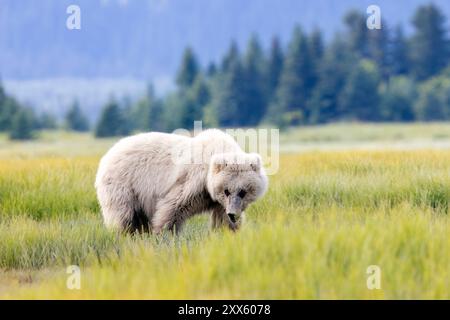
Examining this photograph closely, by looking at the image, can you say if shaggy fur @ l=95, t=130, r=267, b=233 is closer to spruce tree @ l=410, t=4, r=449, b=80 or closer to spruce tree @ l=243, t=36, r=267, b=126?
spruce tree @ l=243, t=36, r=267, b=126

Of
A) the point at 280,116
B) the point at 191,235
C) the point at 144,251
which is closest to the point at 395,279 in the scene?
the point at 144,251

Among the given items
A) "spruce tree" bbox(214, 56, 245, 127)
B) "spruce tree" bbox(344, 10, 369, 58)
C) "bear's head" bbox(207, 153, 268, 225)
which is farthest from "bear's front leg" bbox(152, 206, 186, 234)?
"spruce tree" bbox(344, 10, 369, 58)

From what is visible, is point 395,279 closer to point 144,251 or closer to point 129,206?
point 144,251

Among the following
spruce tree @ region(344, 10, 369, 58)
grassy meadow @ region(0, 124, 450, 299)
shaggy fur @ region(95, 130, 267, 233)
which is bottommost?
grassy meadow @ region(0, 124, 450, 299)

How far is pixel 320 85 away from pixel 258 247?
201 ft

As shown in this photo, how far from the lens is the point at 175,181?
323 inches

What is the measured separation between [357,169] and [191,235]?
13.3ft

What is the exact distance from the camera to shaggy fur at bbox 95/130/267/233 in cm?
750

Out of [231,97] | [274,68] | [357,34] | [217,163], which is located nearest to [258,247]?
[217,163]

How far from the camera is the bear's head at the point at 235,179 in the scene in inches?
293

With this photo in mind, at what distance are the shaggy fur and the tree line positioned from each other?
51.1 m

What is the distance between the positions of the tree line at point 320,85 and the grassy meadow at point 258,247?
49.7 m

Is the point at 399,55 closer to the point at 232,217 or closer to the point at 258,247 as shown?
the point at 232,217
